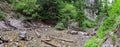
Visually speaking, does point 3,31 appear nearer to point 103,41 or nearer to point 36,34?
point 36,34

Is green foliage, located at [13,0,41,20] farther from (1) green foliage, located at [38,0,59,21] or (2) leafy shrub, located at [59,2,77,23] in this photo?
(2) leafy shrub, located at [59,2,77,23]

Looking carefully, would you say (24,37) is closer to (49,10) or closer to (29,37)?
(29,37)

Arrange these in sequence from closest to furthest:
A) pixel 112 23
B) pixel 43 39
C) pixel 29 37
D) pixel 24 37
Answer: pixel 112 23 < pixel 24 37 < pixel 43 39 < pixel 29 37

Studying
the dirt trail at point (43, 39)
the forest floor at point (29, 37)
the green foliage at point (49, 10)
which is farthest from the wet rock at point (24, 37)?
the green foliage at point (49, 10)

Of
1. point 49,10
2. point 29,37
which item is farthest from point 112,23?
point 49,10

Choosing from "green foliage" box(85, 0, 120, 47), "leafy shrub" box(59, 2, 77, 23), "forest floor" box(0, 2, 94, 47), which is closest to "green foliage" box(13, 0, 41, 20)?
"forest floor" box(0, 2, 94, 47)

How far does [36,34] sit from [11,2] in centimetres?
1447

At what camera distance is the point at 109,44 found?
Answer: 7902 millimetres

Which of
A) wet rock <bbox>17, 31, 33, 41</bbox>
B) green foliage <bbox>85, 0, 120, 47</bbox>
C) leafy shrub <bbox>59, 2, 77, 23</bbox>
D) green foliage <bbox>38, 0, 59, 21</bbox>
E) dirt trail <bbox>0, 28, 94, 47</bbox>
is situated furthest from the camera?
leafy shrub <bbox>59, 2, 77, 23</bbox>

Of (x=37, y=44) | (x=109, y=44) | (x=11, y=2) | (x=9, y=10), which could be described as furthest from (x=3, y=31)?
(x=109, y=44)

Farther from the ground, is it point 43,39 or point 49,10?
point 49,10

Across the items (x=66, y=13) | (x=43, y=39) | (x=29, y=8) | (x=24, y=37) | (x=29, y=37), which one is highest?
(x=29, y=8)

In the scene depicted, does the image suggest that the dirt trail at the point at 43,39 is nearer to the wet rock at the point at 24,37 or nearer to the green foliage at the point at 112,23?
the wet rock at the point at 24,37

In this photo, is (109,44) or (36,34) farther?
(36,34)
